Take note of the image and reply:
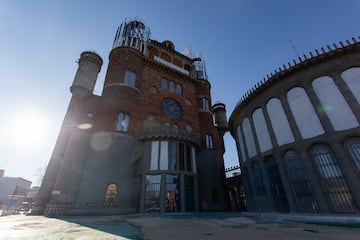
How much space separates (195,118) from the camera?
1054 inches

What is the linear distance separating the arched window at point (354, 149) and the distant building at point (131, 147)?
1268 centimetres

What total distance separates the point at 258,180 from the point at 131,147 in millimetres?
13276

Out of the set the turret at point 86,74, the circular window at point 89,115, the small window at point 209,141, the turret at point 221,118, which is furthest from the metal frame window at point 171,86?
the circular window at point 89,115

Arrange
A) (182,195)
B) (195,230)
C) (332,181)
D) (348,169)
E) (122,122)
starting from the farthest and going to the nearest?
(122,122), (182,195), (332,181), (348,169), (195,230)

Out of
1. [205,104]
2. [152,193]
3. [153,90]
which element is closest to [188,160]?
[152,193]

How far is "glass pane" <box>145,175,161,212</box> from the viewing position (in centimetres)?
1577

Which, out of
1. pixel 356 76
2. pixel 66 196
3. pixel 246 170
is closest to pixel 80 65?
pixel 66 196

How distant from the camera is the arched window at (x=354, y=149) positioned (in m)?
9.88

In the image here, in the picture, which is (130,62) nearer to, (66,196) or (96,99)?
(96,99)

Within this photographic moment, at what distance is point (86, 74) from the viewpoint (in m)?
23.0

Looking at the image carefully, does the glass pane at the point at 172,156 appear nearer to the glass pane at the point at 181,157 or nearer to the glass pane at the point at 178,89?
the glass pane at the point at 181,157

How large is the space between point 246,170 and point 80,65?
2500 centimetres

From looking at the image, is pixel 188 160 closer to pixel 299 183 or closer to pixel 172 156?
pixel 172 156

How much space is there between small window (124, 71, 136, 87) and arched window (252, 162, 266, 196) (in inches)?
696
